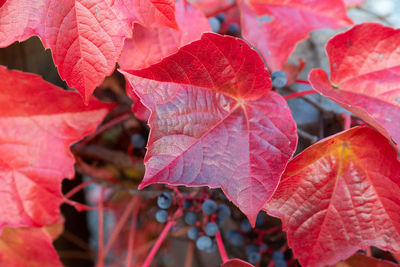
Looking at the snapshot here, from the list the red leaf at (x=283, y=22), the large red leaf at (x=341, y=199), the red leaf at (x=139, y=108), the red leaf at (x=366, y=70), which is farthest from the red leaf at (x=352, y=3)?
the red leaf at (x=139, y=108)

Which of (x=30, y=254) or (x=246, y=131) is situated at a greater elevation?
(x=246, y=131)

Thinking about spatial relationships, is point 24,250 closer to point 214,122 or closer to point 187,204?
point 187,204

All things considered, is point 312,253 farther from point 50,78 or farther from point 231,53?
point 50,78

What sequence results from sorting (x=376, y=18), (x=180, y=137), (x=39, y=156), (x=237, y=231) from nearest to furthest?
(x=180, y=137), (x=39, y=156), (x=237, y=231), (x=376, y=18)

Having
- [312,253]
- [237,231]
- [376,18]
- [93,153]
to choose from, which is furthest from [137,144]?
[376,18]

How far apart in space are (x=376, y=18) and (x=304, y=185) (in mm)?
526

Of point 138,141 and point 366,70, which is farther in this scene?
point 138,141

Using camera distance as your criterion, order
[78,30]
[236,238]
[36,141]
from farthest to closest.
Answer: [236,238] < [36,141] < [78,30]

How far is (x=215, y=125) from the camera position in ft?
1.24

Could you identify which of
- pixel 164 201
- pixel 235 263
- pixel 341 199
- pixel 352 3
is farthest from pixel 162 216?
pixel 352 3

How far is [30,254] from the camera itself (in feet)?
1.69

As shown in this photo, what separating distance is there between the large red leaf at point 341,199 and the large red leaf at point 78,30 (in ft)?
0.79

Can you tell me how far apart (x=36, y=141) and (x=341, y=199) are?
0.41m

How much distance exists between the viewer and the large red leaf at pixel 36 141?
0.45 meters
